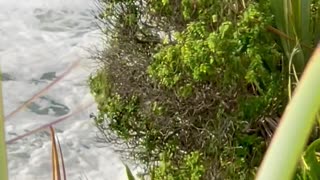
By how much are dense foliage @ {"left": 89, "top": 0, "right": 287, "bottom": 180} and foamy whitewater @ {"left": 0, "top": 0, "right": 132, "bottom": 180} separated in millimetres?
773

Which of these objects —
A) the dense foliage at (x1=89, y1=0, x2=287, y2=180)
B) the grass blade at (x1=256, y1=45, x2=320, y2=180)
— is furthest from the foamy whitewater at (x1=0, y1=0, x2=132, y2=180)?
the grass blade at (x1=256, y1=45, x2=320, y2=180)

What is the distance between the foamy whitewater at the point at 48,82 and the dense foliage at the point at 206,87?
0.77 metres

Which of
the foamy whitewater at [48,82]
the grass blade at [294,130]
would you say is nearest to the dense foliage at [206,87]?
the foamy whitewater at [48,82]

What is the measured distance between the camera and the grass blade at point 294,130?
37 cm

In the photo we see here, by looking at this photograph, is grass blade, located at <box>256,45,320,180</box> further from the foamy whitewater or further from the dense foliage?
the foamy whitewater

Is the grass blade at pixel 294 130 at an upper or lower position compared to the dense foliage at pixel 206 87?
upper

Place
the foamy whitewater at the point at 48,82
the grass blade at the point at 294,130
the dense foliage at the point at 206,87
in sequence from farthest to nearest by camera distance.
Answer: the foamy whitewater at the point at 48,82, the dense foliage at the point at 206,87, the grass blade at the point at 294,130

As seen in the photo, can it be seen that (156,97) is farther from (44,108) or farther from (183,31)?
(44,108)

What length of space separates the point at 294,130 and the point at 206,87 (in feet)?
6.81

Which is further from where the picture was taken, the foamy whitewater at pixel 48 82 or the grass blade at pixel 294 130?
the foamy whitewater at pixel 48 82

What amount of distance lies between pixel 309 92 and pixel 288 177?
0.04m

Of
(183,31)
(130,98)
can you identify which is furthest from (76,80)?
(183,31)

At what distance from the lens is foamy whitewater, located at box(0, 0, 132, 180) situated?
4.17 meters

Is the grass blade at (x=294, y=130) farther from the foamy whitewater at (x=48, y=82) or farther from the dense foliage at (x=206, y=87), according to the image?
the foamy whitewater at (x=48, y=82)
